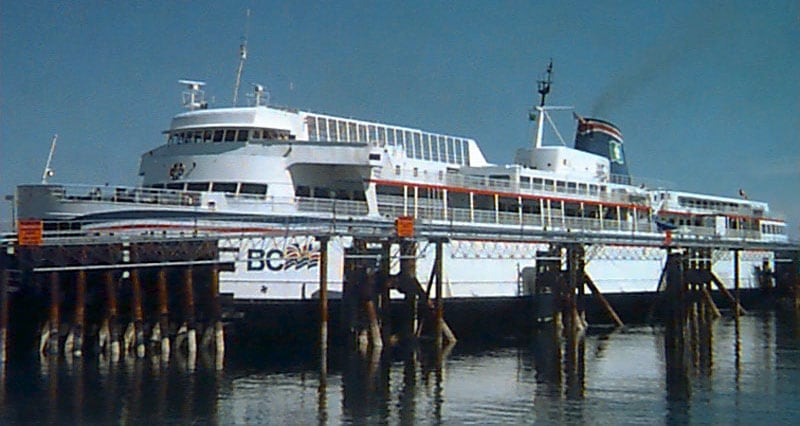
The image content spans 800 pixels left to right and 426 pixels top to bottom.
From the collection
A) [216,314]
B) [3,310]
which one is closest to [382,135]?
[216,314]

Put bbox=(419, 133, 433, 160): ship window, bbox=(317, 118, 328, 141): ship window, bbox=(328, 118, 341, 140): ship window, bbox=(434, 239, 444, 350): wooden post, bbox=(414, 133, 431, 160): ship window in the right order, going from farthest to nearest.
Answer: bbox=(419, 133, 433, 160): ship window, bbox=(414, 133, 431, 160): ship window, bbox=(328, 118, 341, 140): ship window, bbox=(317, 118, 328, 141): ship window, bbox=(434, 239, 444, 350): wooden post

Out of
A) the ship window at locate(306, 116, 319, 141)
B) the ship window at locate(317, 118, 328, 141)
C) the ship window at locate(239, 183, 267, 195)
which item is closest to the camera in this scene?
the ship window at locate(239, 183, 267, 195)

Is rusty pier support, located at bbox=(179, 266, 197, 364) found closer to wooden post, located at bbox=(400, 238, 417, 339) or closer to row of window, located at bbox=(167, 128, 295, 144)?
row of window, located at bbox=(167, 128, 295, 144)

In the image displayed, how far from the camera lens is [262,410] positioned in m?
23.6

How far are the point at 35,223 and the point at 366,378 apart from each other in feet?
34.5

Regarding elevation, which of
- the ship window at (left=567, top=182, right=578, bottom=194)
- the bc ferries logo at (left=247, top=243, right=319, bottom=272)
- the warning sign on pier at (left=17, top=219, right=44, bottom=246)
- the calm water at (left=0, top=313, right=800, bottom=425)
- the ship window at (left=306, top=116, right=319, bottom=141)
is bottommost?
the calm water at (left=0, top=313, right=800, bottom=425)

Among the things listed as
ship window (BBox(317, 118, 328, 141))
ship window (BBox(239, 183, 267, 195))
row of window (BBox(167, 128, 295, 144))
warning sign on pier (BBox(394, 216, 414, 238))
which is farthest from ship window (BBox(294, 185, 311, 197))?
warning sign on pier (BBox(394, 216, 414, 238))

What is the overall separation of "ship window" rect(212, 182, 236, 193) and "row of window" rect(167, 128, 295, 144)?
209cm

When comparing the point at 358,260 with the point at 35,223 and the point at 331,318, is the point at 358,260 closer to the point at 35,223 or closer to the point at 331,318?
the point at 331,318

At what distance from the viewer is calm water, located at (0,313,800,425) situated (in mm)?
23125

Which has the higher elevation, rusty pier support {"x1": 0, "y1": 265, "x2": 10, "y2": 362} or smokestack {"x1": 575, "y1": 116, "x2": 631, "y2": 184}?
smokestack {"x1": 575, "y1": 116, "x2": 631, "y2": 184}

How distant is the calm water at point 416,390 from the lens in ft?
75.9

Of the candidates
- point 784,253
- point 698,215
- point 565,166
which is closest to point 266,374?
point 565,166

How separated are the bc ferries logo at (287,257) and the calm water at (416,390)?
9.15ft
